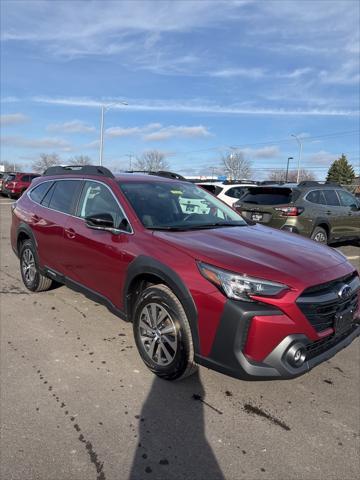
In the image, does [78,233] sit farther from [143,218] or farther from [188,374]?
[188,374]

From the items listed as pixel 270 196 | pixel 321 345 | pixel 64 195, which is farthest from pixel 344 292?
pixel 270 196

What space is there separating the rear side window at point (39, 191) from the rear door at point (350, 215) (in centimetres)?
715

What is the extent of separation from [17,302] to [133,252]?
2.47 metres

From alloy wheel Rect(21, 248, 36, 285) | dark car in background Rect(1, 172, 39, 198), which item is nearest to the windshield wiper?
alloy wheel Rect(21, 248, 36, 285)

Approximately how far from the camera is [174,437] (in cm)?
272

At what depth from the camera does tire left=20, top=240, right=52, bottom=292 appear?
546 centimetres

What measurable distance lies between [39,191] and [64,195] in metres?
0.89

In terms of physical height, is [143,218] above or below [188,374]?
above

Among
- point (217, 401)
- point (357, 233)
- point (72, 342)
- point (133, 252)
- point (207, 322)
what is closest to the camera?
point (207, 322)

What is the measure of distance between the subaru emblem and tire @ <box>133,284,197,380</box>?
119cm

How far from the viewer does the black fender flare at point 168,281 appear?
3.01 metres

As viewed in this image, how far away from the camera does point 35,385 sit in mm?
3289

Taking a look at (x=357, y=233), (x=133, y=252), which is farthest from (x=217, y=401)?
(x=357, y=233)

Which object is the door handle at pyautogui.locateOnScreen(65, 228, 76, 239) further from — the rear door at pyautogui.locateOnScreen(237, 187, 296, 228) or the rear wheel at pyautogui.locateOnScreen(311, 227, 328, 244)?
the rear wheel at pyautogui.locateOnScreen(311, 227, 328, 244)
